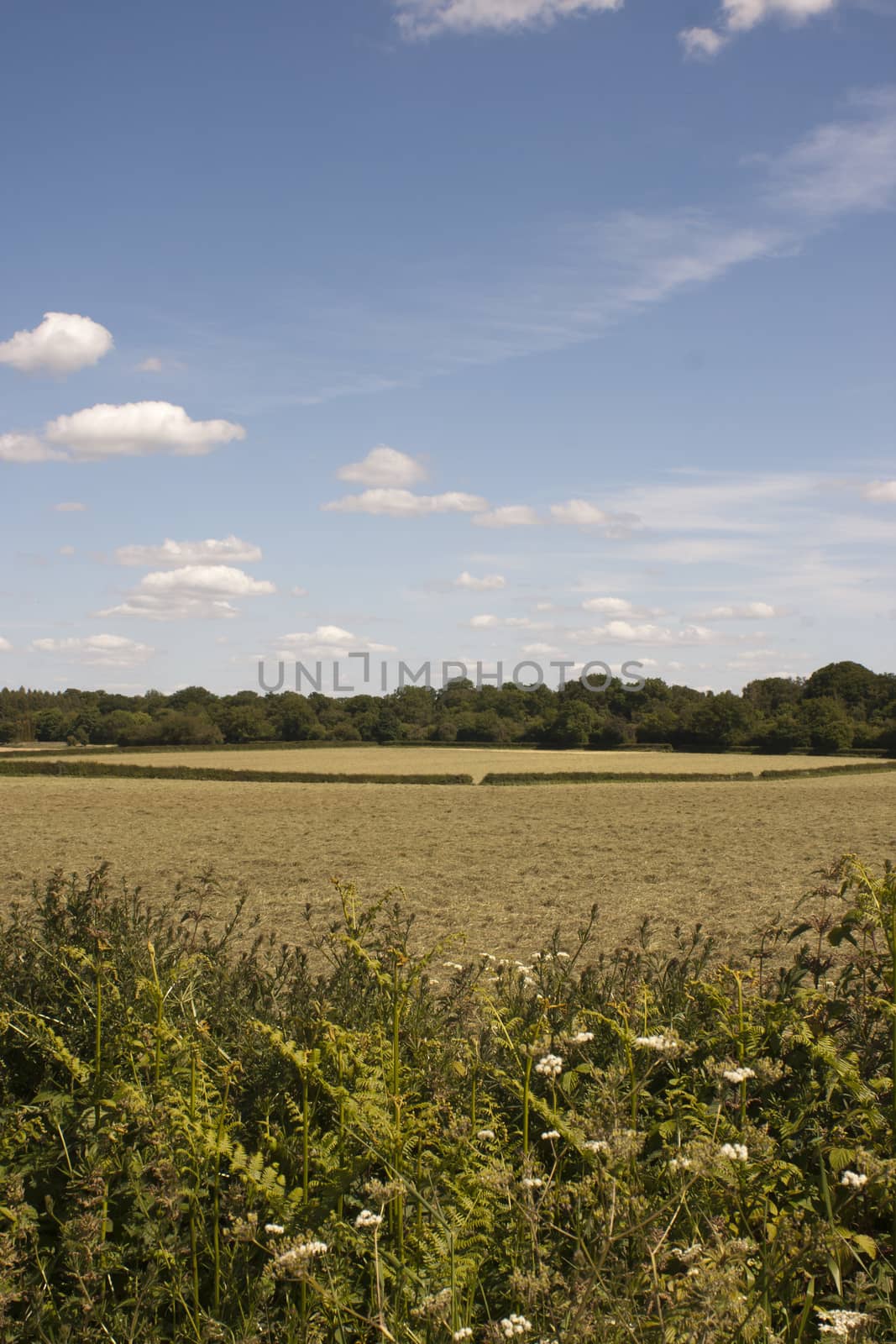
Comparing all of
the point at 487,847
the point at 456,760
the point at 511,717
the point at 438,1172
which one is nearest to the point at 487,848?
the point at 487,847

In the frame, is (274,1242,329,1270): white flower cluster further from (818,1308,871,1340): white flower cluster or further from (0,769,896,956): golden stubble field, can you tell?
(0,769,896,956): golden stubble field

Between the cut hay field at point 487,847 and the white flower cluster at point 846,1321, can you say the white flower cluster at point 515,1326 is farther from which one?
the cut hay field at point 487,847

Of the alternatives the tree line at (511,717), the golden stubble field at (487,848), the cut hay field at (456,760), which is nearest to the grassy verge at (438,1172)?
the golden stubble field at (487,848)

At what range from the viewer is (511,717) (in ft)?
418

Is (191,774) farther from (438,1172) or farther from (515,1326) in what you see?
(515,1326)

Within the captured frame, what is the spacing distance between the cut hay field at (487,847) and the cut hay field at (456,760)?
1641 cm

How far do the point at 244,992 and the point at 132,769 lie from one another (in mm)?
55289

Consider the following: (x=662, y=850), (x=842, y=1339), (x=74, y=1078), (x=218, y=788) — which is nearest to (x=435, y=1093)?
(x=74, y=1078)

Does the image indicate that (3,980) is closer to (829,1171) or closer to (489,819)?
(829,1171)

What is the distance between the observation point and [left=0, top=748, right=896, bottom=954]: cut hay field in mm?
14875

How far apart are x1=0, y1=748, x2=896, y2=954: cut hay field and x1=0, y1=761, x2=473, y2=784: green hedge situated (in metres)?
8.82

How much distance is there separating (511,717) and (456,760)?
51401mm

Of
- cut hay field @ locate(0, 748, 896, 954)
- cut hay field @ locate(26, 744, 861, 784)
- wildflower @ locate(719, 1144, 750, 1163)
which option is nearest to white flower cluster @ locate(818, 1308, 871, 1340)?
wildflower @ locate(719, 1144, 750, 1163)

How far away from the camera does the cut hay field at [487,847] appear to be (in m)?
14.9
